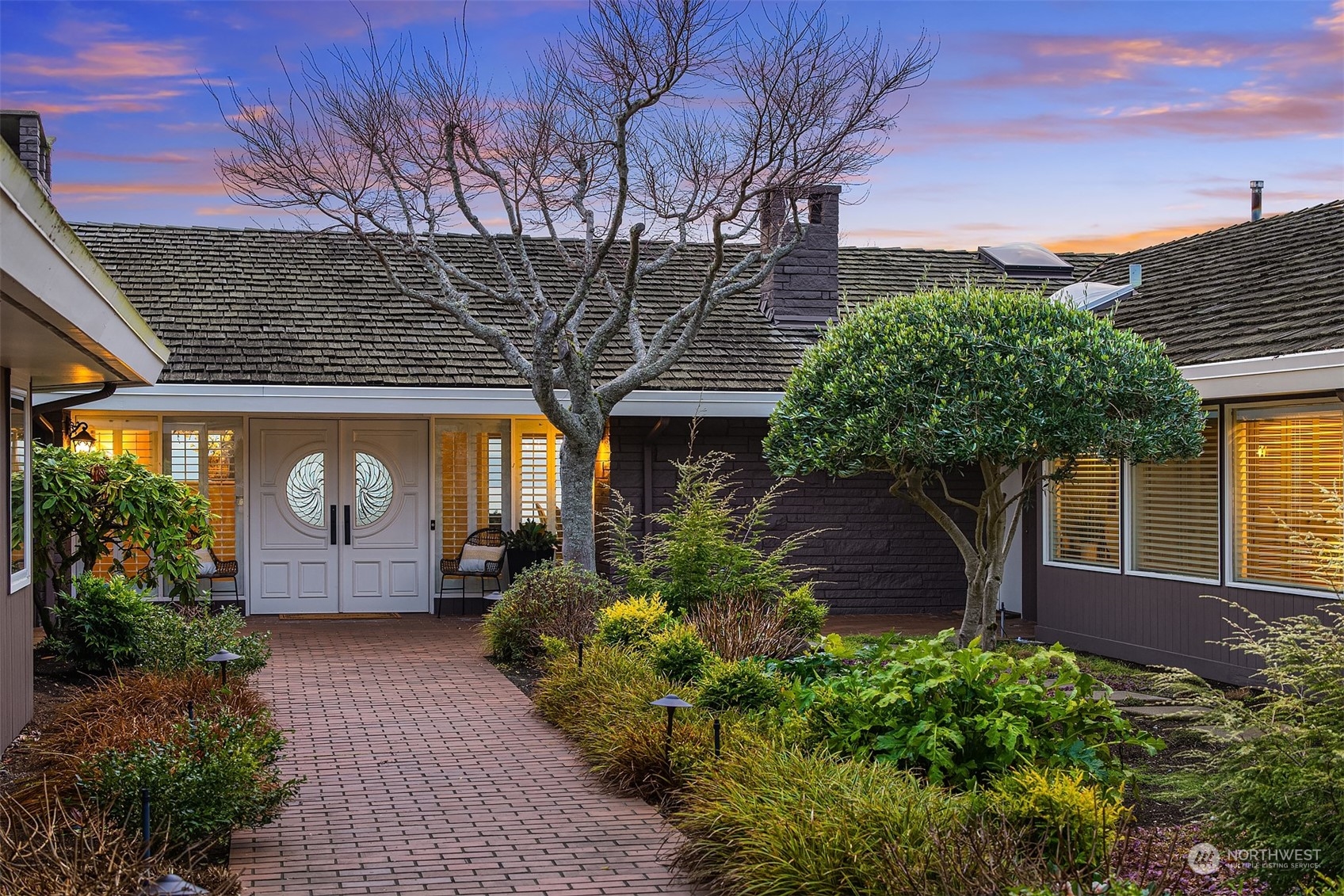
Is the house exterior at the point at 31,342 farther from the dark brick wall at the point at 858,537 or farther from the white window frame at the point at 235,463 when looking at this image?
the dark brick wall at the point at 858,537

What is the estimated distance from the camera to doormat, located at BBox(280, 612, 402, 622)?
15430 mm

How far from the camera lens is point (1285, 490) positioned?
401 inches

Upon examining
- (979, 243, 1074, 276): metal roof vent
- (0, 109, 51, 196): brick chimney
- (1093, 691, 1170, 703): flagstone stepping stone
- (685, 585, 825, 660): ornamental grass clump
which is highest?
(0, 109, 51, 196): brick chimney

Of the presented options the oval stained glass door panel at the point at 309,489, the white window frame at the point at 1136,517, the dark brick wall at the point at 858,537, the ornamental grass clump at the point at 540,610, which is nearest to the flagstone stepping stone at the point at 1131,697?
the white window frame at the point at 1136,517

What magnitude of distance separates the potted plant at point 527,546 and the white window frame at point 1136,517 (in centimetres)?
675

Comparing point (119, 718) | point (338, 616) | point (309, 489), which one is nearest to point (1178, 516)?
point (119, 718)

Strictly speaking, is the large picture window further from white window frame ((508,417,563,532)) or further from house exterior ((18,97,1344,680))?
white window frame ((508,417,563,532))

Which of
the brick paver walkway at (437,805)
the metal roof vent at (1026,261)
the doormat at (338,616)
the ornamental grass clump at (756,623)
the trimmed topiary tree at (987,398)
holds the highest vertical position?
the metal roof vent at (1026,261)

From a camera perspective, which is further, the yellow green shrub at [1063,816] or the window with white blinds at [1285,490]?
the window with white blinds at [1285,490]

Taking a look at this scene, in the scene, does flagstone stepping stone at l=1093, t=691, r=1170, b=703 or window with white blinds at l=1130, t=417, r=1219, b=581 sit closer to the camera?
flagstone stepping stone at l=1093, t=691, r=1170, b=703

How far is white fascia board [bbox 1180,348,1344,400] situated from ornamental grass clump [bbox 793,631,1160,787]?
3.74m

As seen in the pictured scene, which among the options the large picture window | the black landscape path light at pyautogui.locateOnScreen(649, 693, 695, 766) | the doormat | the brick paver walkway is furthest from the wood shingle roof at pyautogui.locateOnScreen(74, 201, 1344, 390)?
the black landscape path light at pyautogui.locateOnScreen(649, 693, 695, 766)

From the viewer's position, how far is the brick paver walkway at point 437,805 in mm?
5633

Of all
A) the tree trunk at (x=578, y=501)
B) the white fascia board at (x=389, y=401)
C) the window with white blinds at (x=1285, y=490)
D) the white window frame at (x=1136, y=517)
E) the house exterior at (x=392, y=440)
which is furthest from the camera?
the house exterior at (x=392, y=440)
